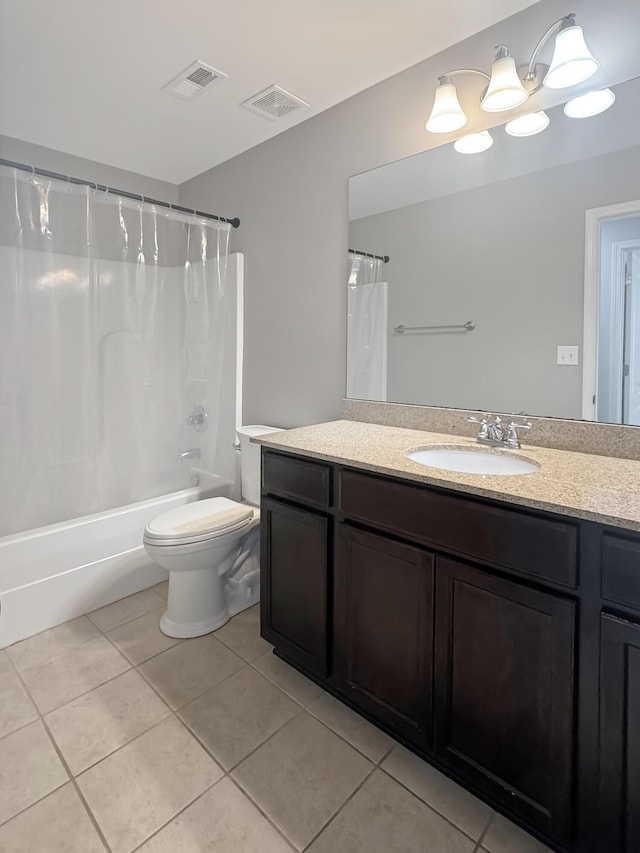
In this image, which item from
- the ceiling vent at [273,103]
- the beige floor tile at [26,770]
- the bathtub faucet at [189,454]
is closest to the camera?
the beige floor tile at [26,770]

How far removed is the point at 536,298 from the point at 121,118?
80.8 inches

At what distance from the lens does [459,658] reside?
1185 mm

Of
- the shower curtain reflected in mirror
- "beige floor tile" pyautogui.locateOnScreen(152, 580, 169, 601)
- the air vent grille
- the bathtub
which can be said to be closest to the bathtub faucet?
the shower curtain reflected in mirror

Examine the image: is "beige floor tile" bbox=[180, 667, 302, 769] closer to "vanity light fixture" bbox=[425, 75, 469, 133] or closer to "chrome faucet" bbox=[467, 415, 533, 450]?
"chrome faucet" bbox=[467, 415, 533, 450]

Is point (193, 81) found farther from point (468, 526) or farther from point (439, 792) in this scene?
point (439, 792)

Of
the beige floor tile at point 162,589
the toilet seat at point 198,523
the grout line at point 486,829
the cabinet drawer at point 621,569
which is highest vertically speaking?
the cabinet drawer at point 621,569

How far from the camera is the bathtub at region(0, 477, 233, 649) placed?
6.44ft

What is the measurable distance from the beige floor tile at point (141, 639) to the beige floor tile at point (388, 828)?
3.26 ft

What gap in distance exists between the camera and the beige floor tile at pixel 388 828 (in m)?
1.13

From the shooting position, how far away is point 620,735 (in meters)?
0.94

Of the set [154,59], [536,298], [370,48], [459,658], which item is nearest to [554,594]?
[459,658]

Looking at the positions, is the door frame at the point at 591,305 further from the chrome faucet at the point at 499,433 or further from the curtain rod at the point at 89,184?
the curtain rod at the point at 89,184

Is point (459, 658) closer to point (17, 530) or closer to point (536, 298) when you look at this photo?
point (536, 298)

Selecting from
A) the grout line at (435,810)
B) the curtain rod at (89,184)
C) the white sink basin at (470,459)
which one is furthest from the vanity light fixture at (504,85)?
the grout line at (435,810)
